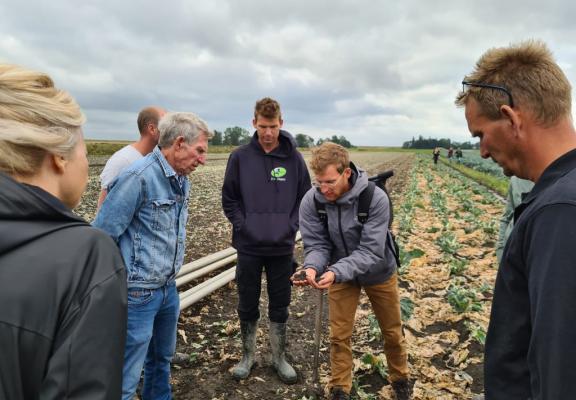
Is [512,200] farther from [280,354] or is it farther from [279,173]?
[280,354]

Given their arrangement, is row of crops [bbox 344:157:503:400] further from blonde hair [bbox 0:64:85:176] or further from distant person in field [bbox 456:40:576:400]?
blonde hair [bbox 0:64:85:176]

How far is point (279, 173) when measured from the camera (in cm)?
436

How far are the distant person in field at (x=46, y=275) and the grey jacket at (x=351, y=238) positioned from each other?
2.42 m

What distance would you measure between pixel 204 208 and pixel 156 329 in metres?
11.0

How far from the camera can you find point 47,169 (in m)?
1.40

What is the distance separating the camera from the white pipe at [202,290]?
5582 mm

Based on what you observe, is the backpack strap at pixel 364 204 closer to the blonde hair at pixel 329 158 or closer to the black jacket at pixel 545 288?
the blonde hair at pixel 329 158

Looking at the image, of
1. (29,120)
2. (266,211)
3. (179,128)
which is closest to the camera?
(29,120)

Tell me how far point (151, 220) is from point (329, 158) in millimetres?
1566

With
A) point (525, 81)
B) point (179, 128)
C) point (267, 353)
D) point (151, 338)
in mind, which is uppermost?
point (525, 81)

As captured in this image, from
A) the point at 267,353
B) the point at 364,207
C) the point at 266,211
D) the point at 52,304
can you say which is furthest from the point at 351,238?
the point at 52,304

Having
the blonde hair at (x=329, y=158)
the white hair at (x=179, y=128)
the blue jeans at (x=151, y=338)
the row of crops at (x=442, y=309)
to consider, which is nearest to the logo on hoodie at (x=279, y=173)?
the blonde hair at (x=329, y=158)

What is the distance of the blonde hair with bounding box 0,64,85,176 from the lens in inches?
49.8

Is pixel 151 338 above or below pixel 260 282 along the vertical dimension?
below
